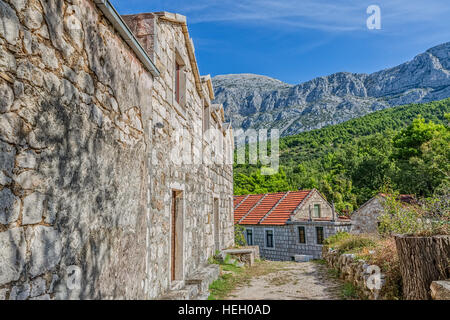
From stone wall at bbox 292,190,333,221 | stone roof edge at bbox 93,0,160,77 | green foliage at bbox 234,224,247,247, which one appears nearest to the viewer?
stone roof edge at bbox 93,0,160,77

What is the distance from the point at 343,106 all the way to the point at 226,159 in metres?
66.7

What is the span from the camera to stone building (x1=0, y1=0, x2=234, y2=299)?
5.13ft

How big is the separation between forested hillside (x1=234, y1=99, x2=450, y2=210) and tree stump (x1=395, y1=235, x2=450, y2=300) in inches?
616

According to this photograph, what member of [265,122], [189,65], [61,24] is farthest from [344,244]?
[265,122]

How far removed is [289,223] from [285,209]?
1458 millimetres

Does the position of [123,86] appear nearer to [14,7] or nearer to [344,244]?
[14,7]

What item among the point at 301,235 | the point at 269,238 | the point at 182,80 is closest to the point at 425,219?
the point at 182,80

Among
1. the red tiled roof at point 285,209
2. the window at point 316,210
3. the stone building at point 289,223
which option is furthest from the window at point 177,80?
the window at point 316,210

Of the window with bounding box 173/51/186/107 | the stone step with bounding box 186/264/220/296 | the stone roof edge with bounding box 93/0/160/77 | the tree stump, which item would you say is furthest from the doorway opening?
the tree stump

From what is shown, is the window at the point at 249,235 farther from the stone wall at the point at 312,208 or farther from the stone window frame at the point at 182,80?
the stone window frame at the point at 182,80

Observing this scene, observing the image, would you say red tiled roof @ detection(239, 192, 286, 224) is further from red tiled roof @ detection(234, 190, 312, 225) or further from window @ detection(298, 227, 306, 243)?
window @ detection(298, 227, 306, 243)

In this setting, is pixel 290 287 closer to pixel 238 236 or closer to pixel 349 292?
pixel 349 292

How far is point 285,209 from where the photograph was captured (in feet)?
66.5

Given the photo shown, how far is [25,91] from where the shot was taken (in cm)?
163
